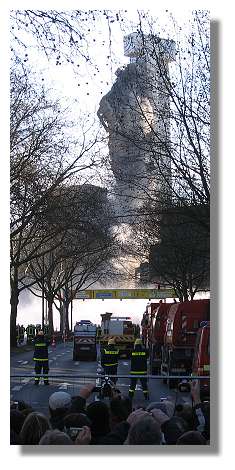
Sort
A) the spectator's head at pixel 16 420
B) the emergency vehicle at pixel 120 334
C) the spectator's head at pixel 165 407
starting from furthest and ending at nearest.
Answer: the emergency vehicle at pixel 120 334
the spectator's head at pixel 165 407
the spectator's head at pixel 16 420

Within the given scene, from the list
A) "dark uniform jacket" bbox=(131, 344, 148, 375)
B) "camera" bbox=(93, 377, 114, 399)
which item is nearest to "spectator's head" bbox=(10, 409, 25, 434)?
"camera" bbox=(93, 377, 114, 399)

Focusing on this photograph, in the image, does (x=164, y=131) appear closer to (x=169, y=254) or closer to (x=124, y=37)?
(x=124, y=37)

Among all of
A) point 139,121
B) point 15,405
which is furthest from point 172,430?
point 139,121

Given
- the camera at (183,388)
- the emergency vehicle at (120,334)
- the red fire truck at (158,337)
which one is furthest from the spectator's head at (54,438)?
the emergency vehicle at (120,334)

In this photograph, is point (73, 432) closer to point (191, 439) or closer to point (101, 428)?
point (101, 428)

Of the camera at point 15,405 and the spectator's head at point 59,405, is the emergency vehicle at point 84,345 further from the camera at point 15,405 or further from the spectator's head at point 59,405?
the spectator's head at point 59,405

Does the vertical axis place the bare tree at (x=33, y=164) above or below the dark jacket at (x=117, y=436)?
above
